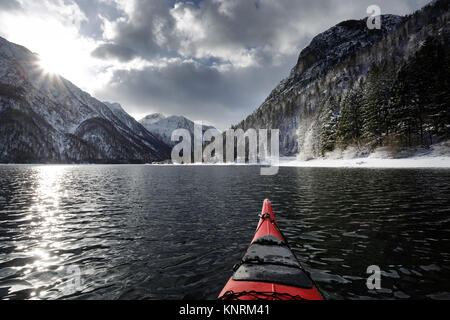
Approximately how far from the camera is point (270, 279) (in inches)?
202

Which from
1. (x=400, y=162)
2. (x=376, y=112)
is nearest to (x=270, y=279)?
(x=400, y=162)

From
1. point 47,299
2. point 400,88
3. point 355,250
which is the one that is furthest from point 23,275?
point 400,88

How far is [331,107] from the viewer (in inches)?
2997

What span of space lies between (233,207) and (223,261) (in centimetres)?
925

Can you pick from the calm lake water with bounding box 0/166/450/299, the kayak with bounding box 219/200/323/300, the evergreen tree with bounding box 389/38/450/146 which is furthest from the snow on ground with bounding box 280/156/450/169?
the kayak with bounding box 219/200/323/300

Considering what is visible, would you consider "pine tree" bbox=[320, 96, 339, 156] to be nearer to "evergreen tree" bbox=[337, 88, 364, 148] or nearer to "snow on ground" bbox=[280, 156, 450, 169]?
"evergreen tree" bbox=[337, 88, 364, 148]

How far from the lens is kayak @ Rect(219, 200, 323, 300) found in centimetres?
461

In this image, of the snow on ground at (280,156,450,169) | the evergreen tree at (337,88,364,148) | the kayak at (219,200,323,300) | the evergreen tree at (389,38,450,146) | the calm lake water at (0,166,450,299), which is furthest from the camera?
the evergreen tree at (337,88,364,148)

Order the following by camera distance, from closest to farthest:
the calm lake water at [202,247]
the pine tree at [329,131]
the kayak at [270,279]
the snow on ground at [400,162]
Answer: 1. the kayak at [270,279]
2. the calm lake water at [202,247]
3. the snow on ground at [400,162]
4. the pine tree at [329,131]

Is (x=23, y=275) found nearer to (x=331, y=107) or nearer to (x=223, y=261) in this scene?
(x=223, y=261)

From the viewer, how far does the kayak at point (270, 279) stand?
15.1 feet

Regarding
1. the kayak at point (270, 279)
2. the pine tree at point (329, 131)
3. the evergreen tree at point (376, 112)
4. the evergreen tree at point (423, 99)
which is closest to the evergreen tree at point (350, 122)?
the evergreen tree at point (376, 112)

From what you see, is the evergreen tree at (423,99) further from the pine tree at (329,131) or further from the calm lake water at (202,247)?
the calm lake water at (202,247)
